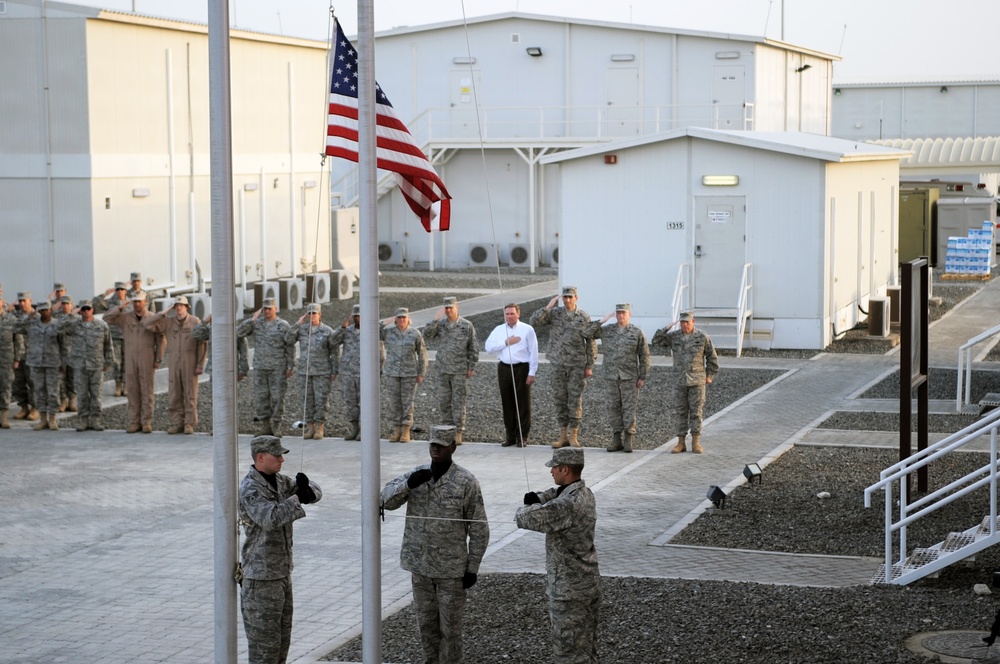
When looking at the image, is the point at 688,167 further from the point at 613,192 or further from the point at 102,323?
the point at 102,323

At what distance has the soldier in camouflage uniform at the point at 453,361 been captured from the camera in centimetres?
1817

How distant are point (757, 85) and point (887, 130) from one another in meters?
23.1

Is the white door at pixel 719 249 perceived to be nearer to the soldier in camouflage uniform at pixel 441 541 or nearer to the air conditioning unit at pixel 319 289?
the air conditioning unit at pixel 319 289

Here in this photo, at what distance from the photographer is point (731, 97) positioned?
43.9 m

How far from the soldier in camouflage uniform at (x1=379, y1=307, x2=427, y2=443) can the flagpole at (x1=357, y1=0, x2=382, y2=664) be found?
10.0 metres

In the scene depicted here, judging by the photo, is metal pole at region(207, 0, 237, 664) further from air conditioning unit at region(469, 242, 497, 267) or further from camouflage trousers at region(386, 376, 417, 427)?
air conditioning unit at region(469, 242, 497, 267)

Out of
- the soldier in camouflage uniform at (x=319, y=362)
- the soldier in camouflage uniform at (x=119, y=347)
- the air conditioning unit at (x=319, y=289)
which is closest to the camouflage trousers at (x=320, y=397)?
the soldier in camouflage uniform at (x=319, y=362)

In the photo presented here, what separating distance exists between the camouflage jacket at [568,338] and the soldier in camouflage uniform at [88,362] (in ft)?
19.6

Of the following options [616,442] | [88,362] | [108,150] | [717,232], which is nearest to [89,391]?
[88,362]

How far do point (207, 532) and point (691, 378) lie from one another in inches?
249

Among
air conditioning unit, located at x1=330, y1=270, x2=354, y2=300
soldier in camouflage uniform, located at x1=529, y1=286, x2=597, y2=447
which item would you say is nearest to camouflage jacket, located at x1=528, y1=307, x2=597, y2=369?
soldier in camouflage uniform, located at x1=529, y1=286, x2=597, y2=447

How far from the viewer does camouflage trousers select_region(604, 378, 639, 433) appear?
1761 cm

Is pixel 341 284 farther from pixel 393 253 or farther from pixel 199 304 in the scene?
pixel 393 253

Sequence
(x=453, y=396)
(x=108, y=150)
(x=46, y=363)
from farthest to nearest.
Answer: (x=108, y=150) < (x=46, y=363) < (x=453, y=396)
